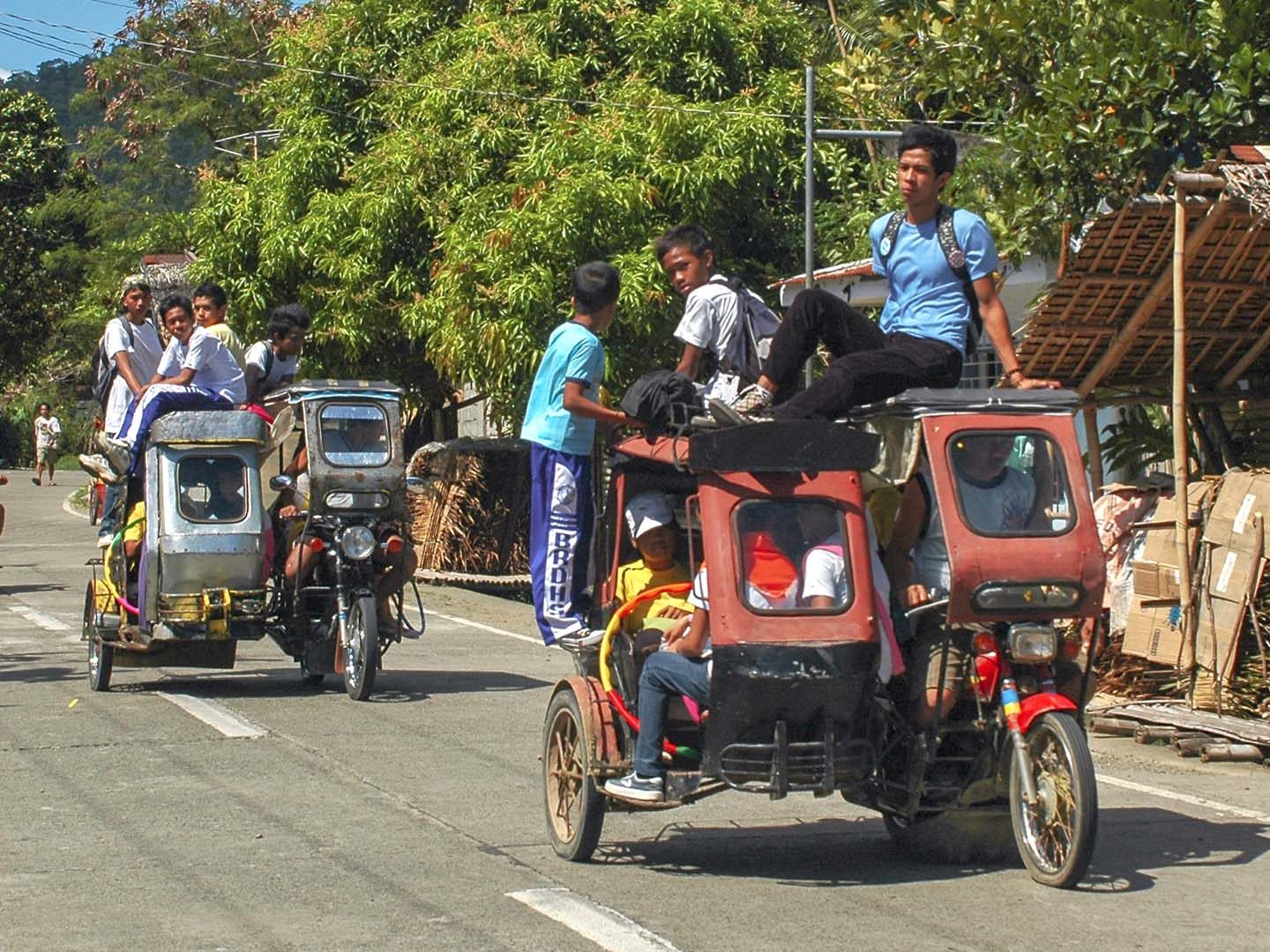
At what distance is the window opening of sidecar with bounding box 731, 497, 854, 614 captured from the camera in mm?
6422

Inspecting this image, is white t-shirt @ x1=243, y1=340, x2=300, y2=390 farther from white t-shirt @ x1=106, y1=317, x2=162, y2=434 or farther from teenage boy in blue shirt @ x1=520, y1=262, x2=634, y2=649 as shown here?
teenage boy in blue shirt @ x1=520, y1=262, x2=634, y2=649

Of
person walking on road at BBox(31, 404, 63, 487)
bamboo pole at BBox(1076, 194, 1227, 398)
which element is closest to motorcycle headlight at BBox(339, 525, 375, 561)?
bamboo pole at BBox(1076, 194, 1227, 398)

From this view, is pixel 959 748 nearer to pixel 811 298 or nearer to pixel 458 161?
pixel 811 298

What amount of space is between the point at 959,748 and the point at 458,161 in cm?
1522

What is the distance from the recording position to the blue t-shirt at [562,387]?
8031 mm

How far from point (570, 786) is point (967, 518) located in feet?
6.28

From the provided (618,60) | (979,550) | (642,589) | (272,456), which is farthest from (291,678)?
(618,60)

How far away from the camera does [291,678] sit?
42.5 feet

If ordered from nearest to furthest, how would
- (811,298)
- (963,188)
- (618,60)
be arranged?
(811,298) < (963,188) < (618,60)

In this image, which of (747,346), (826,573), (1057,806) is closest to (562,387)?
(747,346)

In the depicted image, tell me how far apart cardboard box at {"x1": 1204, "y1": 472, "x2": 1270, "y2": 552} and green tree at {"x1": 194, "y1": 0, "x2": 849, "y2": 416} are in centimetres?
863

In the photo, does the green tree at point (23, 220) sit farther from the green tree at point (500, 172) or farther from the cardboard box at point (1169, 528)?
the cardboard box at point (1169, 528)

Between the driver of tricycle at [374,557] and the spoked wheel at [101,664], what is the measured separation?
49.1 inches

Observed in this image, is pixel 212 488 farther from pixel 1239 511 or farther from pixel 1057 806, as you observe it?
Answer: pixel 1057 806
